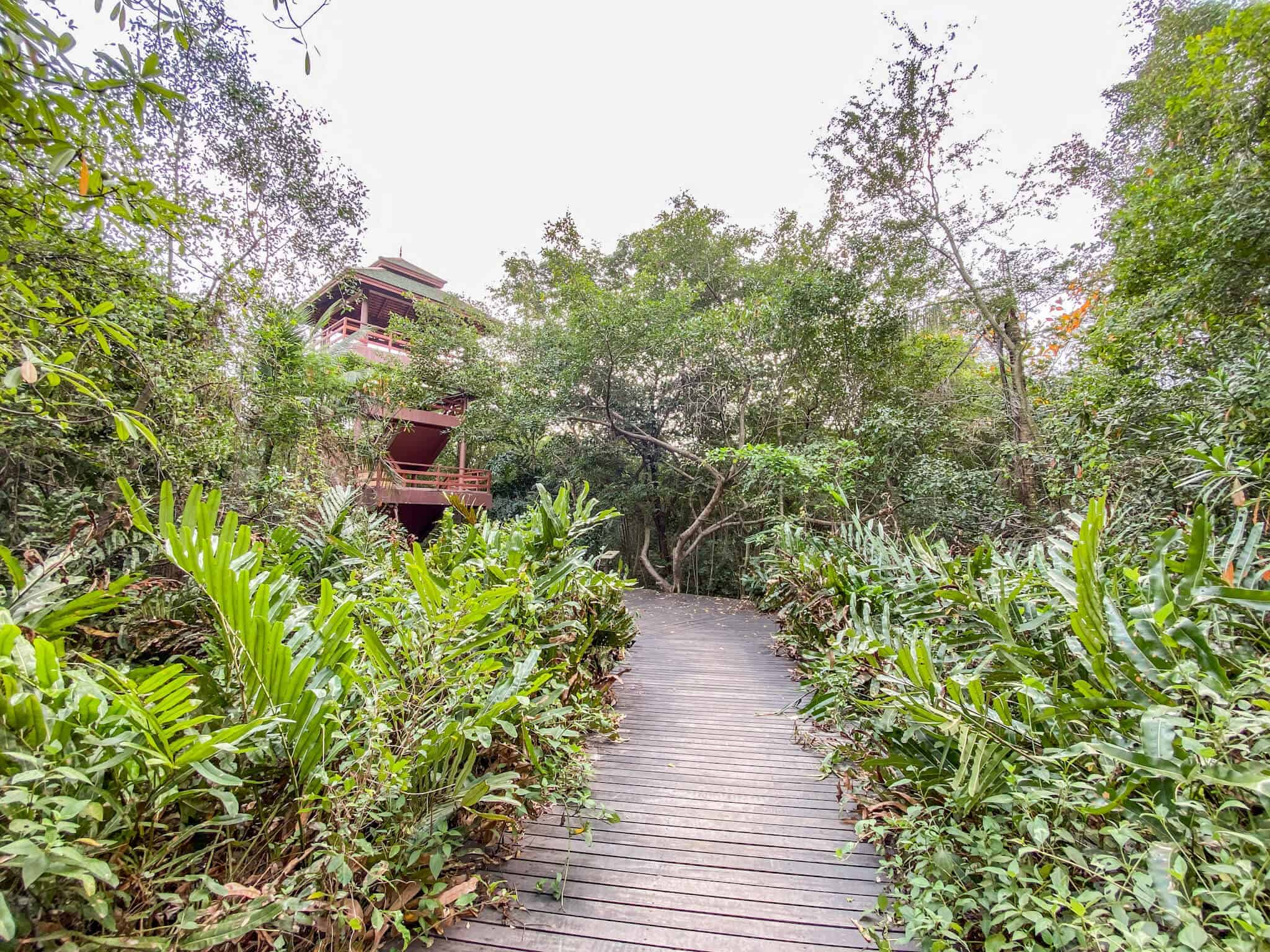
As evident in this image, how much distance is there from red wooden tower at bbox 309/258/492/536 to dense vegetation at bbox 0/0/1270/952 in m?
0.94

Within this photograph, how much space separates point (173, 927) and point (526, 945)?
89 centimetres

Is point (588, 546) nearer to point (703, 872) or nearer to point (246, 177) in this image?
point (703, 872)

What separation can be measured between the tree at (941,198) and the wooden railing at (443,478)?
7.64 meters

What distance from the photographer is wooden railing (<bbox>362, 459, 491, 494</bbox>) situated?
9180mm

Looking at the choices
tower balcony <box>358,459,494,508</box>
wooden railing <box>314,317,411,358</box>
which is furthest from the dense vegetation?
wooden railing <box>314,317,411,358</box>

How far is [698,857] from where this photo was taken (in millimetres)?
1835

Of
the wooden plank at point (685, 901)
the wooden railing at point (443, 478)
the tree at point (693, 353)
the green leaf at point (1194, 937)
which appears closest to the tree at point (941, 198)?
Answer: the tree at point (693, 353)

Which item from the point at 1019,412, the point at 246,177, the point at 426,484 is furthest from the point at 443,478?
the point at 1019,412

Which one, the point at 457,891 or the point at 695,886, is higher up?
the point at 457,891

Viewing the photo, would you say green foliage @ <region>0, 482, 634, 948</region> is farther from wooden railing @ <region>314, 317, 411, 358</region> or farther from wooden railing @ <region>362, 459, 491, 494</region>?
wooden railing @ <region>314, 317, 411, 358</region>

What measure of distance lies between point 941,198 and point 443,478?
29.9 feet

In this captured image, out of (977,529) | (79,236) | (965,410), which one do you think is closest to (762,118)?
(965,410)

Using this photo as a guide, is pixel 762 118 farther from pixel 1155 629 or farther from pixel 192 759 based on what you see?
pixel 192 759

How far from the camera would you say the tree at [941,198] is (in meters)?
6.39
